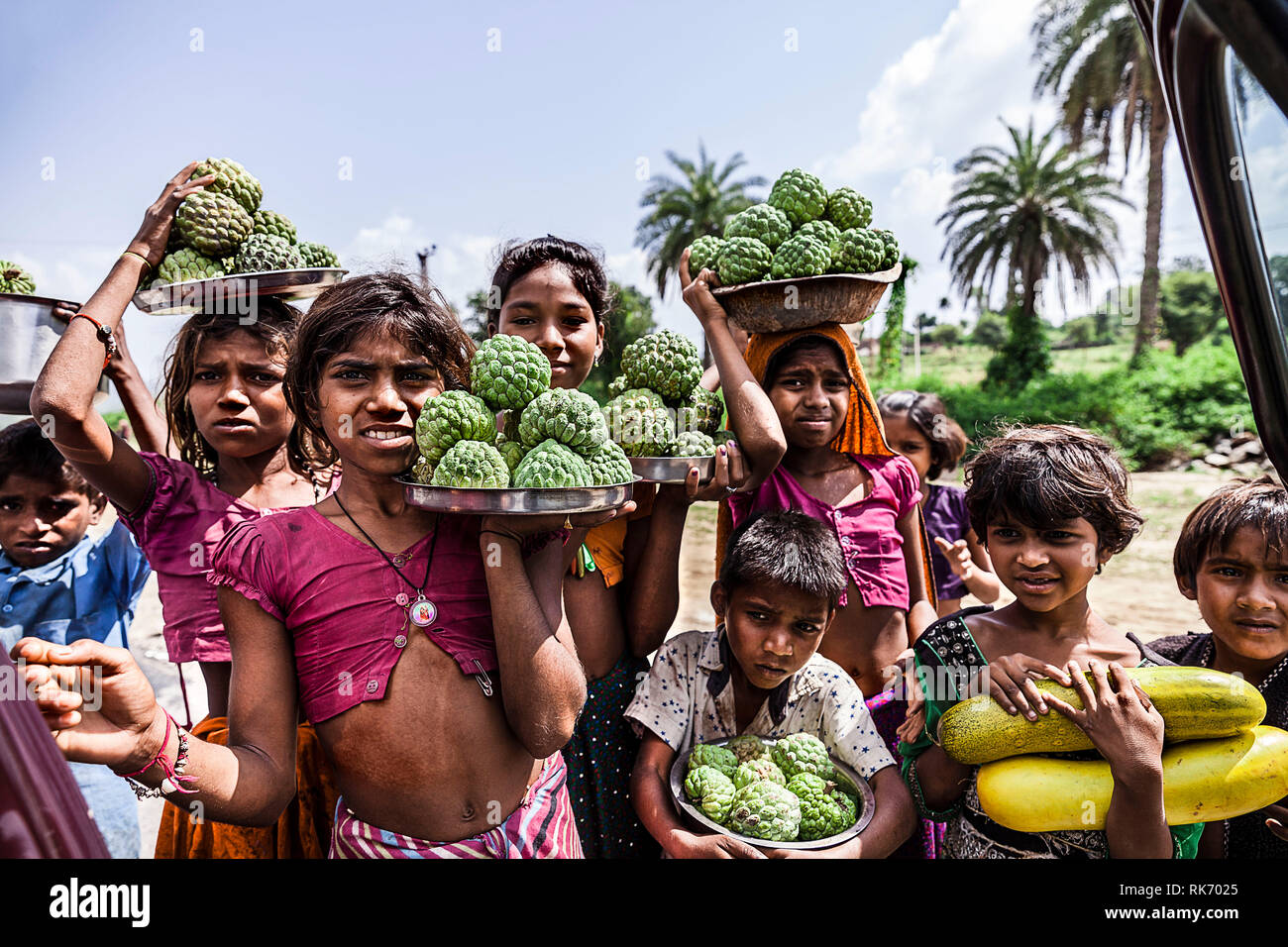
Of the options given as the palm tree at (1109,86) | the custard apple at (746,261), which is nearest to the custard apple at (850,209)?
the custard apple at (746,261)

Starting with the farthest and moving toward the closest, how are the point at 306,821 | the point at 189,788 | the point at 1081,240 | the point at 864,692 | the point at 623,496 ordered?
1. the point at 1081,240
2. the point at 864,692
3. the point at 306,821
4. the point at 623,496
5. the point at 189,788

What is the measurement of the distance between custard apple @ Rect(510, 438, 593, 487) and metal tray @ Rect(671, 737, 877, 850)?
1010 mm

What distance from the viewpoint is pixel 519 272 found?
2807mm

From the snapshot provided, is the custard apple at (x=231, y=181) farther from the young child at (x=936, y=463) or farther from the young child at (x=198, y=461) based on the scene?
the young child at (x=936, y=463)

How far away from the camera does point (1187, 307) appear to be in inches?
1528

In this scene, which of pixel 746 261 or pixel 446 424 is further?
pixel 746 261

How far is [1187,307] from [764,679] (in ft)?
151

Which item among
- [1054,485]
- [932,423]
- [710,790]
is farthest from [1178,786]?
[932,423]

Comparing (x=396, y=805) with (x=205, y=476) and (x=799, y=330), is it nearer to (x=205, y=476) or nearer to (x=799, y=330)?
(x=205, y=476)

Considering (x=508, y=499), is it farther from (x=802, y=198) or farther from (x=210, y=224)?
(x=802, y=198)

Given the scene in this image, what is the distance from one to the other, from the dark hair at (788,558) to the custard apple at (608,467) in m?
0.67

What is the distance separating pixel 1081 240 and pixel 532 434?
99.5ft

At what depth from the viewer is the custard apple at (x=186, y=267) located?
2.49 meters
